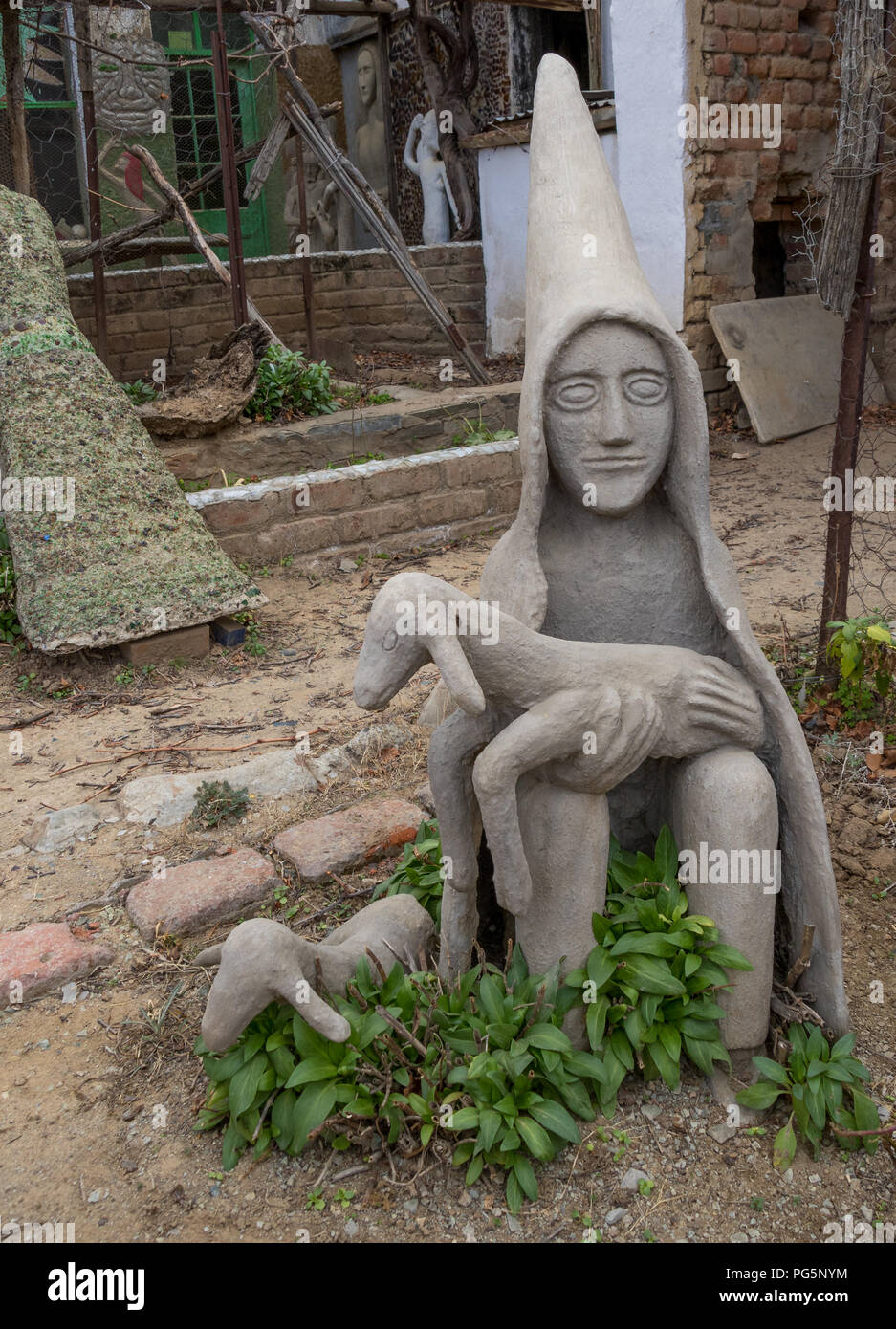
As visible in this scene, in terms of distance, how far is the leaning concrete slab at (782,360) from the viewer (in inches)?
325

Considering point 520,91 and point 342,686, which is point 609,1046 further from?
point 520,91

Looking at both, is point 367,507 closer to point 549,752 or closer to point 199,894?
point 199,894

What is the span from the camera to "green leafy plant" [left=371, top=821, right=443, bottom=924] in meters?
2.90

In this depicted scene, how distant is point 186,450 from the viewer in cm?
652

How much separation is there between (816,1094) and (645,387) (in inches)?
57.8

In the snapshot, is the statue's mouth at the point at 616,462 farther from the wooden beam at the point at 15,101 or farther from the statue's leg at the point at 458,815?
the wooden beam at the point at 15,101

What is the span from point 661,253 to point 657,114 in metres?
0.90

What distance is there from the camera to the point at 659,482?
250 cm

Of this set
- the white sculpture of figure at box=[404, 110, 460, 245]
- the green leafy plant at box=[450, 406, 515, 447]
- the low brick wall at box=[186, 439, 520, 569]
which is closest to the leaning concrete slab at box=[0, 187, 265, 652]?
Result: the low brick wall at box=[186, 439, 520, 569]

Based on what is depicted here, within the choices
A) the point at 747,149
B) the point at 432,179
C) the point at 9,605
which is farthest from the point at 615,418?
the point at 432,179

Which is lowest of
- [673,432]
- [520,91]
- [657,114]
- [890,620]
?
[890,620]

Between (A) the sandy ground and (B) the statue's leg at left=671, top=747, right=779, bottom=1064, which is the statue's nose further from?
(A) the sandy ground

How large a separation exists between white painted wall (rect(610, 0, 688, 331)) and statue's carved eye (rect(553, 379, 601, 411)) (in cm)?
635
